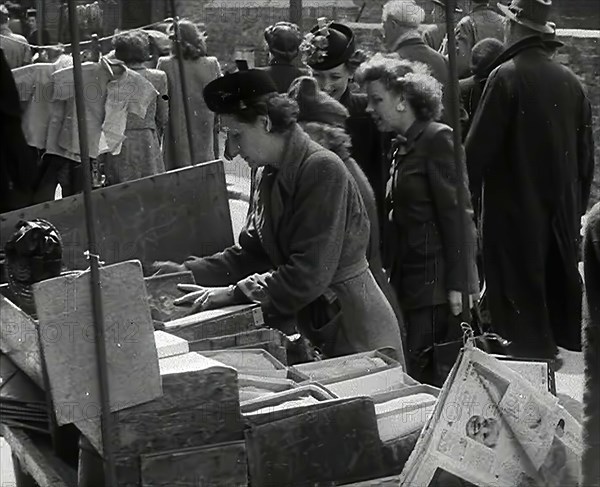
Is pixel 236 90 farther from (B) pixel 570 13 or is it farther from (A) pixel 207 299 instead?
(B) pixel 570 13

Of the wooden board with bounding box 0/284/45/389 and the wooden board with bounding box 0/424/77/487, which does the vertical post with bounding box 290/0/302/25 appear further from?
the wooden board with bounding box 0/424/77/487

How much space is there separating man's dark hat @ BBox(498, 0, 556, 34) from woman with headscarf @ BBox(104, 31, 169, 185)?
3.89 metres

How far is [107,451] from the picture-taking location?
2854 mm

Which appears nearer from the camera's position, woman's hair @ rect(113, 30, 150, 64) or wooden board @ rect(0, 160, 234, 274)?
wooden board @ rect(0, 160, 234, 274)

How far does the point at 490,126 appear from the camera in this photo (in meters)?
5.82

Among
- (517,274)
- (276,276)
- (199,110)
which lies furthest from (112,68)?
(276,276)

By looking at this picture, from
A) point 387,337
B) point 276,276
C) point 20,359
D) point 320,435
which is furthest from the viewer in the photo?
point 387,337

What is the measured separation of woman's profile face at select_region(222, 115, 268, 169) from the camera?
412 cm

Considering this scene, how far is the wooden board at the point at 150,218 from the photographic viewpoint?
459 cm

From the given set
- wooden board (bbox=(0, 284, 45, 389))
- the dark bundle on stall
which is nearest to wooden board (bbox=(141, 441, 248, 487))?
wooden board (bbox=(0, 284, 45, 389))

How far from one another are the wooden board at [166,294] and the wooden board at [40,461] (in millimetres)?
595

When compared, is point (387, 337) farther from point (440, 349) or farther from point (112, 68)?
point (112, 68)

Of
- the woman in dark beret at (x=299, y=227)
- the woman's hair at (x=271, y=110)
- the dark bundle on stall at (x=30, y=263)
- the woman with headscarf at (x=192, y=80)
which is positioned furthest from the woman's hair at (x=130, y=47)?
the dark bundle on stall at (x=30, y=263)

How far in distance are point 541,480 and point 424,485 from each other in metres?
0.24
